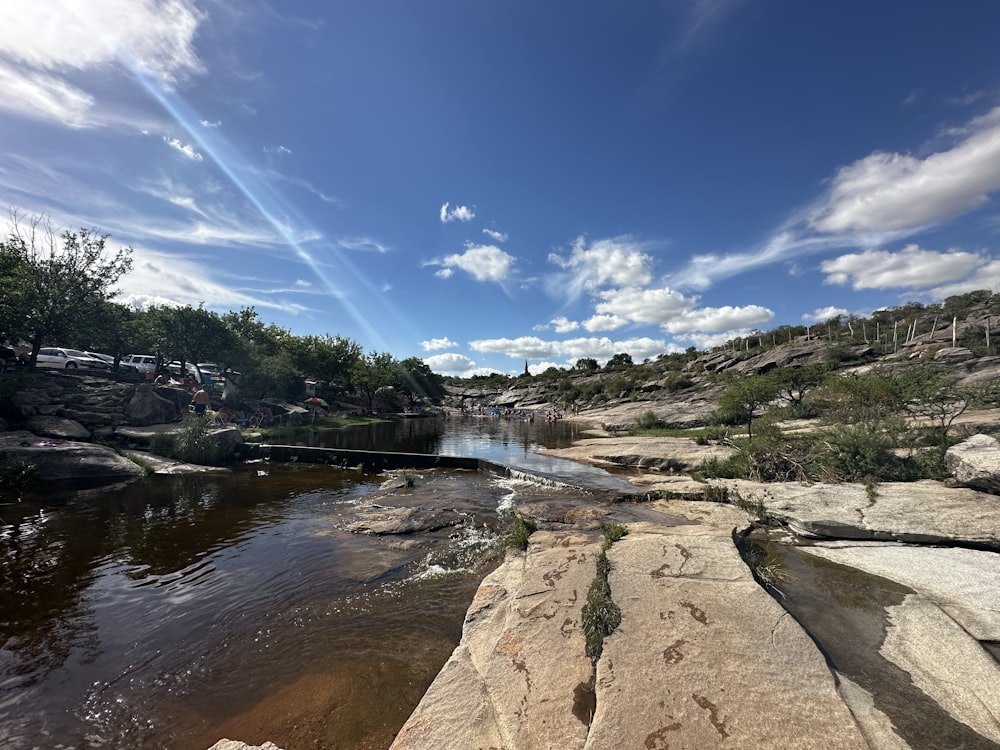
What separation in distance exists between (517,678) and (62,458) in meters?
22.0

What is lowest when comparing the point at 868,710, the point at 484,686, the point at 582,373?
the point at 484,686

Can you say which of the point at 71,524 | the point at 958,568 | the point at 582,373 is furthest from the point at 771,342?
the point at 71,524

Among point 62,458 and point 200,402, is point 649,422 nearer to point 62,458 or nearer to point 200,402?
point 200,402

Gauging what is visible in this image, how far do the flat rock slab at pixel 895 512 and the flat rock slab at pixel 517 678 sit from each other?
781 centimetres

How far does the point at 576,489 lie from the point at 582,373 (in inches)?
3984

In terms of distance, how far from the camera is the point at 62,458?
656 inches

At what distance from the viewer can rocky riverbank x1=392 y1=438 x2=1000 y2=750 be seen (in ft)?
12.6

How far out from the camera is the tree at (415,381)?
250 feet

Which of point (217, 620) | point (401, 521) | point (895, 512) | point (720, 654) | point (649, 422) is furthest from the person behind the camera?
point (649, 422)

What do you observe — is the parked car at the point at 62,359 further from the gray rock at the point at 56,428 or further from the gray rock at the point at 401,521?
the gray rock at the point at 401,521

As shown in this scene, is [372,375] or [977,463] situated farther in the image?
[372,375]

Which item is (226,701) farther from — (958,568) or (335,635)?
(958,568)

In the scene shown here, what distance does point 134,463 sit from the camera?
1828 centimetres

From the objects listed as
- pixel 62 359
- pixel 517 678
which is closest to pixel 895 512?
pixel 517 678
